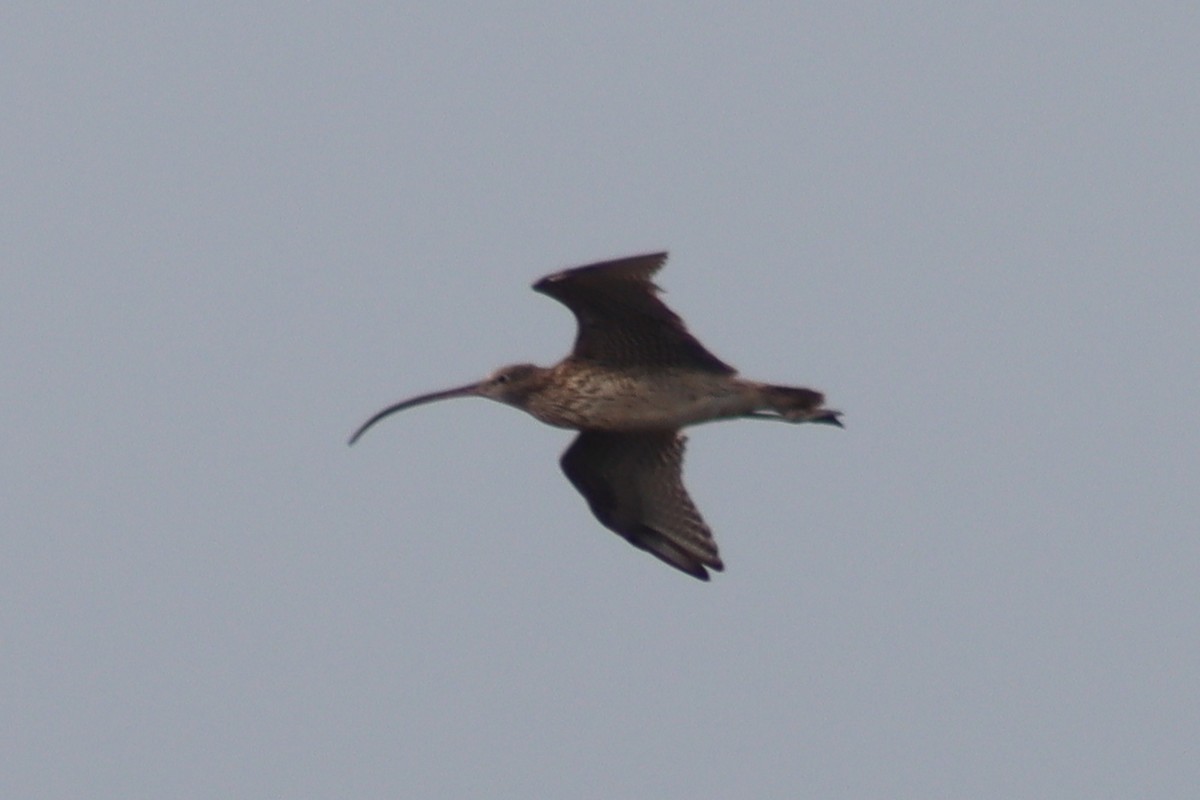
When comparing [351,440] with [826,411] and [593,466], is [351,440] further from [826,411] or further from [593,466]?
[826,411]

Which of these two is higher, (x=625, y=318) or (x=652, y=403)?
(x=625, y=318)

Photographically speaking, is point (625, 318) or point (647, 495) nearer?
point (625, 318)

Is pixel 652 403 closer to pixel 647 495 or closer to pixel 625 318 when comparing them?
pixel 625 318

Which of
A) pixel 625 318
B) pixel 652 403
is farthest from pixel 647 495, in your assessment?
pixel 625 318

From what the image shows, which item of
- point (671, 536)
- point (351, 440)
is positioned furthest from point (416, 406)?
point (671, 536)

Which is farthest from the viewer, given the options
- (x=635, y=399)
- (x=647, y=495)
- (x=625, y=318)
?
(x=647, y=495)

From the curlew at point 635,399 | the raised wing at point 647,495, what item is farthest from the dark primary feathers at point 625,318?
the raised wing at point 647,495

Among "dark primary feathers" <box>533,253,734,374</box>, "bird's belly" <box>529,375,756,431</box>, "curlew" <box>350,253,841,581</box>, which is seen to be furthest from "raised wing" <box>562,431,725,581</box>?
"dark primary feathers" <box>533,253,734,374</box>

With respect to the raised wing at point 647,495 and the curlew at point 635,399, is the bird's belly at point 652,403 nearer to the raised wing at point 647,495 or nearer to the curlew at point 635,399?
the curlew at point 635,399
